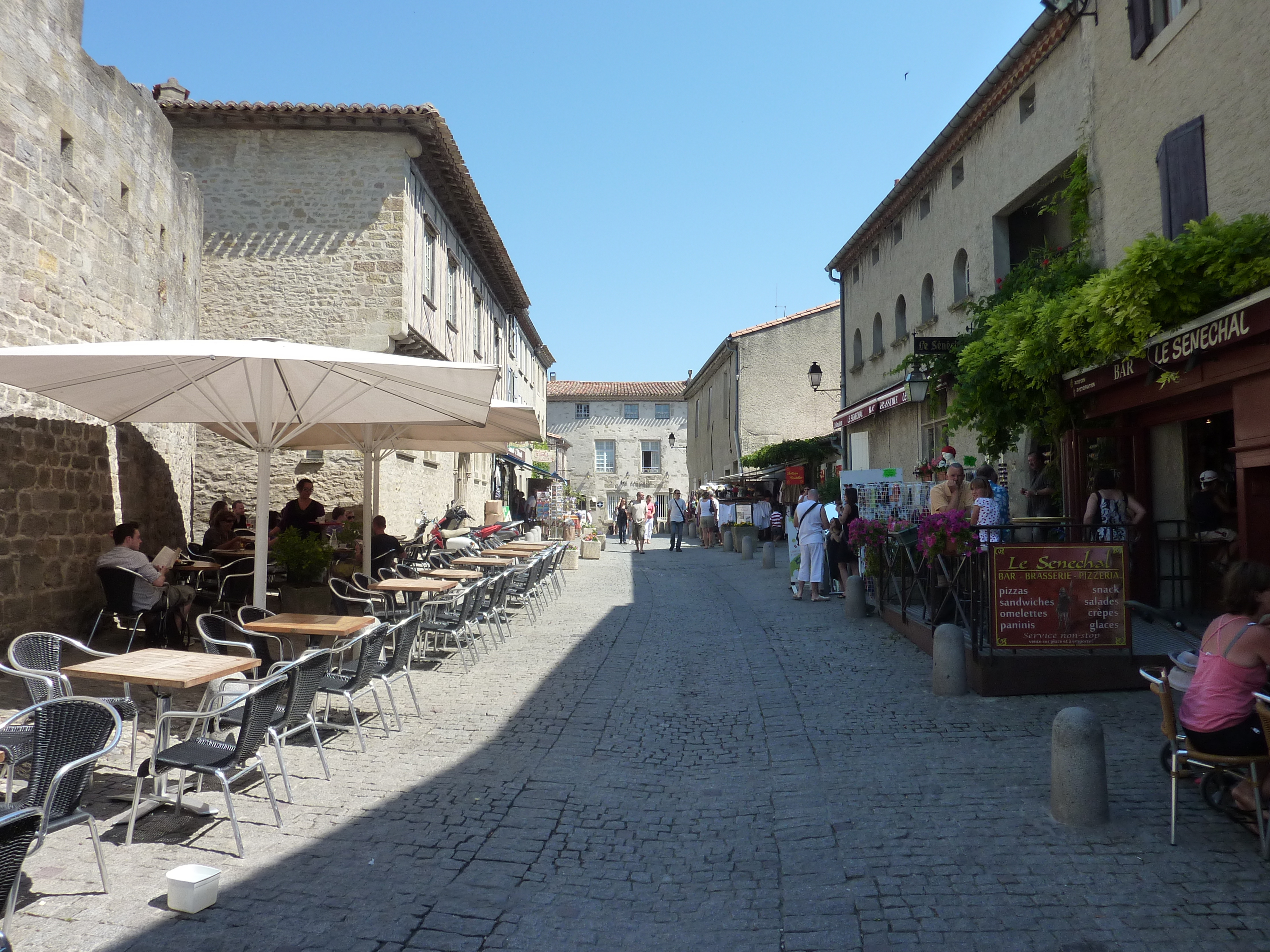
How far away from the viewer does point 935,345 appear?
1271cm

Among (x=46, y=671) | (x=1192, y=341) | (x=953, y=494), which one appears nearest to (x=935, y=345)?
(x=953, y=494)

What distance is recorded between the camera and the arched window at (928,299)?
16.0 metres

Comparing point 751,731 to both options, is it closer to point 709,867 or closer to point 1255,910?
point 709,867

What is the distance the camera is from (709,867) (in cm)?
412

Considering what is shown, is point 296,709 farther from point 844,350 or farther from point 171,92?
point 844,350

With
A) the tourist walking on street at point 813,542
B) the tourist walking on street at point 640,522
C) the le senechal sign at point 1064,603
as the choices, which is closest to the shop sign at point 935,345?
the tourist walking on street at point 813,542

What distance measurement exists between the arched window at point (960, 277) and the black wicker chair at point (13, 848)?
46.4 ft

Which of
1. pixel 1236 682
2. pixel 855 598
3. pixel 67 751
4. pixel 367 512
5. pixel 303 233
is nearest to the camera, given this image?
pixel 67 751

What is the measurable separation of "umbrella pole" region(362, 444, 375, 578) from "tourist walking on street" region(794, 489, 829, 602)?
5.86 meters

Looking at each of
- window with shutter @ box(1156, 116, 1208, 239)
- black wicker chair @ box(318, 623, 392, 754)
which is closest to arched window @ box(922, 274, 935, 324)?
window with shutter @ box(1156, 116, 1208, 239)

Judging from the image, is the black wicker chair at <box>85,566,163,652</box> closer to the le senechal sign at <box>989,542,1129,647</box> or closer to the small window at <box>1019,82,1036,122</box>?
the le senechal sign at <box>989,542,1129,647</box>

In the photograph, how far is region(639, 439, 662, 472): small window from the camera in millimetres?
58438

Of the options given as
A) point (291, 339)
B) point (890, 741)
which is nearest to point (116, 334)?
point (291, 339)

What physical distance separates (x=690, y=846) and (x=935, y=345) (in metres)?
9.79
